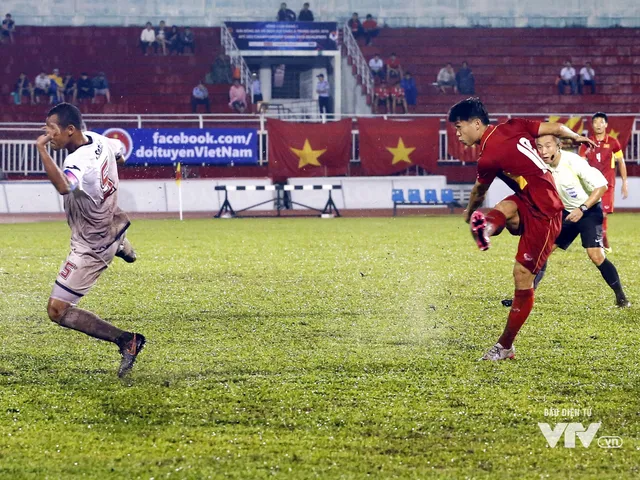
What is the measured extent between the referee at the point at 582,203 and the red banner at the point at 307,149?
17.5m

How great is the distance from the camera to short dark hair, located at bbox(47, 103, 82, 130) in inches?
241

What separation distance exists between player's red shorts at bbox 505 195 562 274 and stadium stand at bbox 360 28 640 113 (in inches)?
1039

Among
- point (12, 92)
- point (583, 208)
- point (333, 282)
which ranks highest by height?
point (12, 92)

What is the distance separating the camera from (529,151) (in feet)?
21.9

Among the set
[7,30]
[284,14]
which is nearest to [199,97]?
[284,14]

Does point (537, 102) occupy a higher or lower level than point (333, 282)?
higher

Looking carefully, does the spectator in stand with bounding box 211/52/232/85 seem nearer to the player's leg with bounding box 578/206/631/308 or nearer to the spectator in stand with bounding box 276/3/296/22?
the spectator in stand with bounding box 276/3/296/22

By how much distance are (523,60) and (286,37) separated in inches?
345

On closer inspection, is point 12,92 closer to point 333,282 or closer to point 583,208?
point 333,282

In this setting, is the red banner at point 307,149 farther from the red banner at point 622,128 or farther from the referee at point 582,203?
the referee at point 582,203

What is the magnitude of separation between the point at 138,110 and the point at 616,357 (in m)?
26.2

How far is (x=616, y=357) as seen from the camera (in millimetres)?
6820

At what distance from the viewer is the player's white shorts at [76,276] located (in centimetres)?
627

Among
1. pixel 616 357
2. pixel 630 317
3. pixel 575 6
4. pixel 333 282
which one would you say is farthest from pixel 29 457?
pixel 575 6
